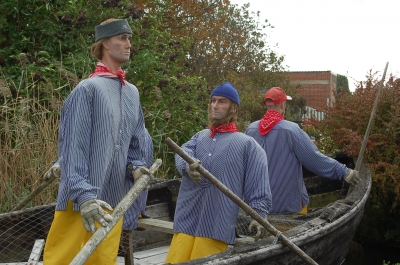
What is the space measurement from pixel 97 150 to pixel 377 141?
481 centimetres

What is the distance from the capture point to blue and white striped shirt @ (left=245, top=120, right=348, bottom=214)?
5.89m

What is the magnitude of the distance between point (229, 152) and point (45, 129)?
10.2 feet

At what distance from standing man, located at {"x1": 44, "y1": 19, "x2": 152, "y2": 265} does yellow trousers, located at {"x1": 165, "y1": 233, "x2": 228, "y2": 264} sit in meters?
0.73

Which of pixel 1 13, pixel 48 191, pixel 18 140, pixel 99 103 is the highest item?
pixel 1 13

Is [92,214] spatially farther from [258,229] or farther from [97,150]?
[258,229]

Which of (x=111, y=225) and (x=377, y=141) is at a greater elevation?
(x=377, y=141)

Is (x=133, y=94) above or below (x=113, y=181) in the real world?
above

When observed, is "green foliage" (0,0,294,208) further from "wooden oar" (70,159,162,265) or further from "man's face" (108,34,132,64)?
"wooden oar" (70,159,162,265)

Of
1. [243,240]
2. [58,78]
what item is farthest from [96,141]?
[58,78]

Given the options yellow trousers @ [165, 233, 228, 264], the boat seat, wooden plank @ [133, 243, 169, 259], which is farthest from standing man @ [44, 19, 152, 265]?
wooden plank @ [133, 243, 169, 259]

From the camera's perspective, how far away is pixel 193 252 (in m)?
4.18

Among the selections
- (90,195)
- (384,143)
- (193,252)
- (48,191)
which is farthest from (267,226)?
(384,143)

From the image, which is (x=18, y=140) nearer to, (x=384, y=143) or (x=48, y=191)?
(x=48, y=191)

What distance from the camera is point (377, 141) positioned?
748 cm
